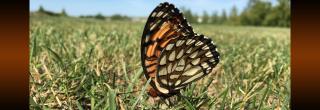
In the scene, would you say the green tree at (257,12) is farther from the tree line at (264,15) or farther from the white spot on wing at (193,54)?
the white spot on wing at (193,54)

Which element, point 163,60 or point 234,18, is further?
point 234,18

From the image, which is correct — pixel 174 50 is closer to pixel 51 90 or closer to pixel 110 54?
pixel 51 90

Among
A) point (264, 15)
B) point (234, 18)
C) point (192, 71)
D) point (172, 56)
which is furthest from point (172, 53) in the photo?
point (234, 18)

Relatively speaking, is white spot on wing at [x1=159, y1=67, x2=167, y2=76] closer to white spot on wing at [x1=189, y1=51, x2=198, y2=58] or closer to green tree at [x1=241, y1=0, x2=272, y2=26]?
white spot on wing at [x1=189, y1=51, x2=198, y2=58]

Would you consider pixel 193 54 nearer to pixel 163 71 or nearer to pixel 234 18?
pixel 163 71

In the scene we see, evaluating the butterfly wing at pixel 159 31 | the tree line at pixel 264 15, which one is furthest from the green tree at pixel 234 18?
the butterfly wing at pixel 159 31

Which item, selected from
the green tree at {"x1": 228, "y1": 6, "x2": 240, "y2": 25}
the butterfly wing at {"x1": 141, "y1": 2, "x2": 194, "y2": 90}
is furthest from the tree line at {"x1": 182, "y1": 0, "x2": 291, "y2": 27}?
the butterfly wing at {"x1": 141, "y1": 2, "x2": 194, "y2": 90}
